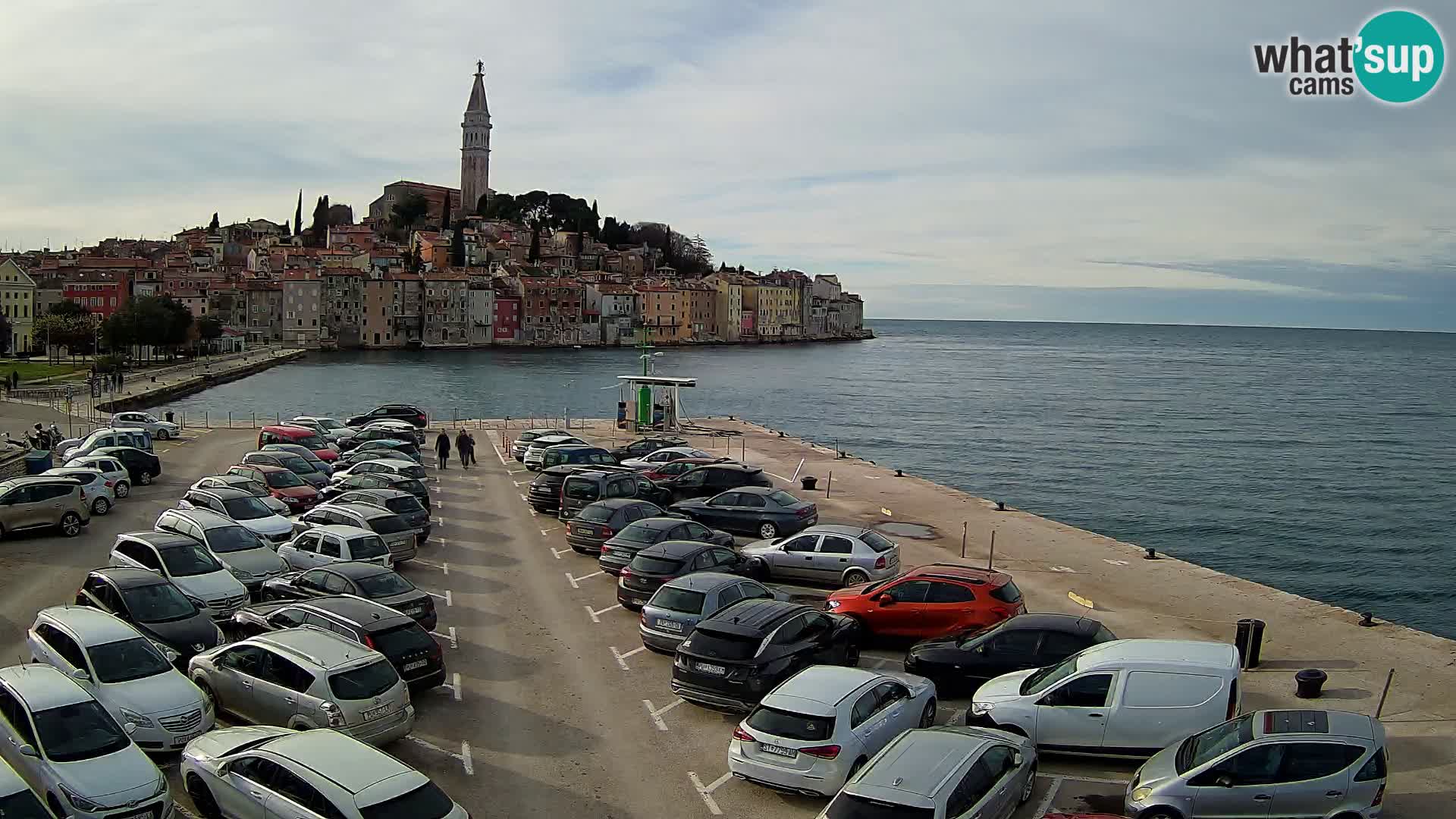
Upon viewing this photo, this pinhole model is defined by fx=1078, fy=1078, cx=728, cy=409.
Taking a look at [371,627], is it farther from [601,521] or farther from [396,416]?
[396,416]

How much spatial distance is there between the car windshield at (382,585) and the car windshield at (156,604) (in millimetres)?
2065

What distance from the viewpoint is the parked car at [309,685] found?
10477 mm

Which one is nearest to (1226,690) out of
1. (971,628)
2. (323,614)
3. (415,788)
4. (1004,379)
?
(971,628)

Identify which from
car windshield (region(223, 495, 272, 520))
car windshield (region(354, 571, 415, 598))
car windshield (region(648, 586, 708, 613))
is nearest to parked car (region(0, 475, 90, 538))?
car windshield (region(223, 495, 272, 520))

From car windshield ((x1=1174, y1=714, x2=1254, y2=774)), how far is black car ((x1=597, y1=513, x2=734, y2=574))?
9.02m

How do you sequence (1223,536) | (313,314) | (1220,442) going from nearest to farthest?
(1223,536)
(1220,442)
(313,314)

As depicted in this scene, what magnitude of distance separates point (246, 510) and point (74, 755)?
11.4 metres

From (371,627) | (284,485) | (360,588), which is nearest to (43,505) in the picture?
(284,485)

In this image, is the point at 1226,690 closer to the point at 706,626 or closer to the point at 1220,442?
the point at 706,626

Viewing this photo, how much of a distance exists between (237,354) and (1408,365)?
15936cm

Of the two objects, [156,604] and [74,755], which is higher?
[156,604]

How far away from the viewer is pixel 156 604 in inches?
527

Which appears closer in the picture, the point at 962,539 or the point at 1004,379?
the point at 962,539

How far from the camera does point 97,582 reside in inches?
538
